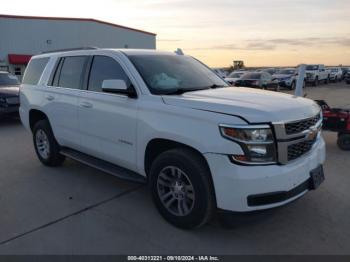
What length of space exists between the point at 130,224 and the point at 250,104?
1871mm

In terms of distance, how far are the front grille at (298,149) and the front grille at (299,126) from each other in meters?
0.13

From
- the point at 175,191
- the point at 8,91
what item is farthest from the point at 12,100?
the point at 175,191

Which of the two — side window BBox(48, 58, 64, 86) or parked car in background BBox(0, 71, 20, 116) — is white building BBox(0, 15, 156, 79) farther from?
side window BBox(48, 58, 64, 86)

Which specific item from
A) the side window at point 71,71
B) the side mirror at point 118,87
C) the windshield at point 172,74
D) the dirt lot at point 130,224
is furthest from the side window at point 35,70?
the side mirror at point 118,87

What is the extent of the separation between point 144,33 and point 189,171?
155 ft

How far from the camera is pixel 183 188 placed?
3834 mm

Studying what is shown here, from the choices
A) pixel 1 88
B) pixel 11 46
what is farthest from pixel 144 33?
pixel 1 88

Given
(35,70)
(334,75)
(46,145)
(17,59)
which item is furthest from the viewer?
(334,75)

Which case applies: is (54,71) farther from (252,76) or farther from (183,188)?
(252,76)

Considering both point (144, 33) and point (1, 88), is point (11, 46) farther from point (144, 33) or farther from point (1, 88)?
point (1, 88)

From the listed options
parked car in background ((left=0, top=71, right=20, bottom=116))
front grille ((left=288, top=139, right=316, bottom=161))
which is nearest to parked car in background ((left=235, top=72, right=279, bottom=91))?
parked car in background ((left=0, top=71, right=20, bottom=116))

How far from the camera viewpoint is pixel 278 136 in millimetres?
3414

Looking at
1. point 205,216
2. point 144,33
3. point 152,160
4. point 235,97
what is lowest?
point 205,216

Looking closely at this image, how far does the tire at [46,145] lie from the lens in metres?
6.04
